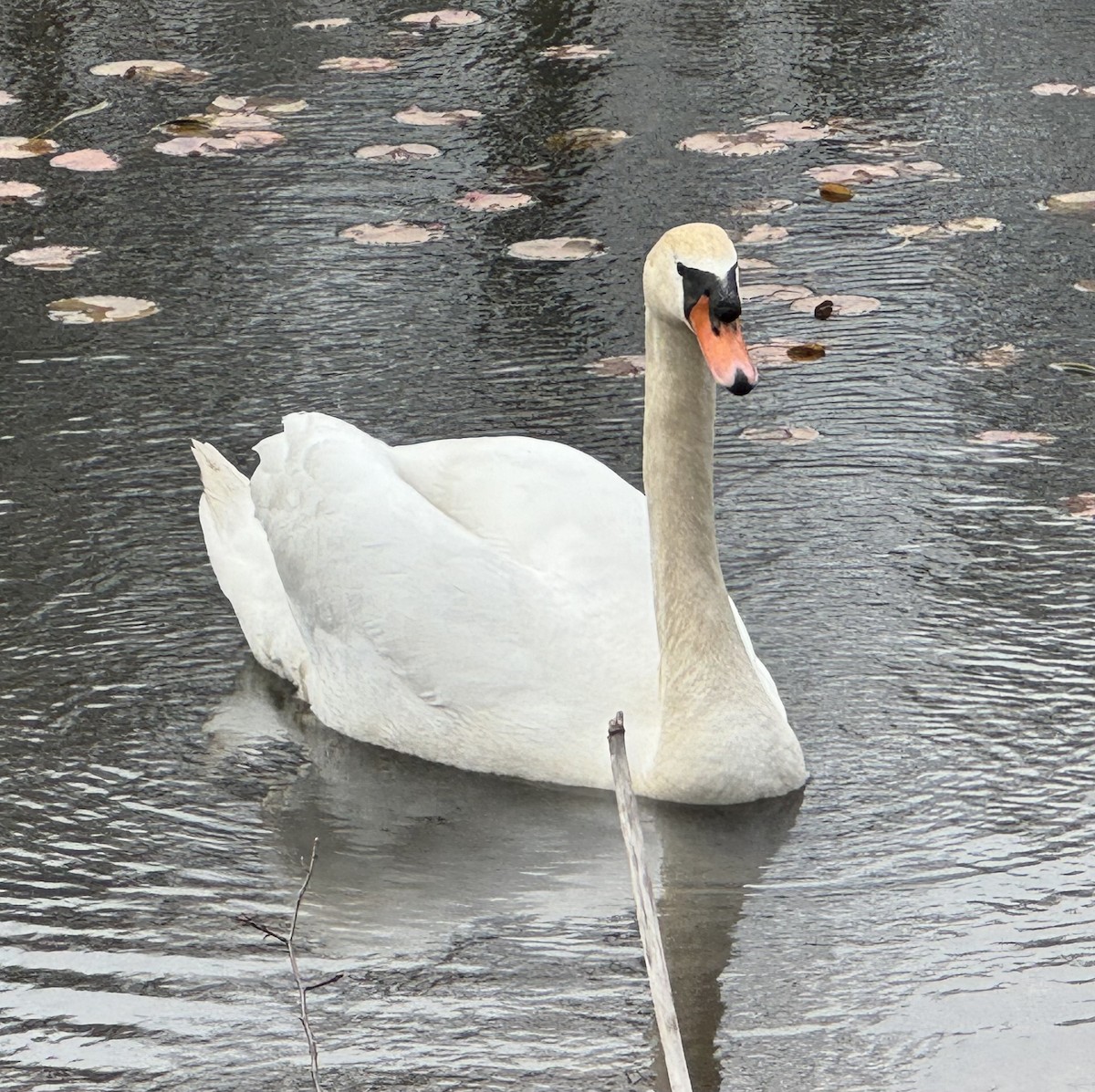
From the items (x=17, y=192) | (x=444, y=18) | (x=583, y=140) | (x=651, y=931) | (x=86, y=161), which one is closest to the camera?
(x=651, y=931)

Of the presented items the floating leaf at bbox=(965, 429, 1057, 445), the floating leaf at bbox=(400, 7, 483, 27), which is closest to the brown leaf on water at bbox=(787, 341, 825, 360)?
the floating leaf at bbox=(965, 429, 1057, 445)

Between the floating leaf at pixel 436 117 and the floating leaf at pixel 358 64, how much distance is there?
77cm

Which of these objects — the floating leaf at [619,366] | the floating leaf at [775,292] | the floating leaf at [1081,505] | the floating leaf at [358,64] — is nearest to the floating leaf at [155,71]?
the floating leaf at [358,64]

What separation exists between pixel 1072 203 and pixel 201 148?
367 cm

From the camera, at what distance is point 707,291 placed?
14.0 ft

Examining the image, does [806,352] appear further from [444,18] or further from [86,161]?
[444,18]

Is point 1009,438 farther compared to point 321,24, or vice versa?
point 321,24

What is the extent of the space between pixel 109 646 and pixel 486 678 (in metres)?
1.13

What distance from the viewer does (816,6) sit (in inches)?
436

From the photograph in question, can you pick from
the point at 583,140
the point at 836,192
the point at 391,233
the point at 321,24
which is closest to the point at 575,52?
the point at 583,140

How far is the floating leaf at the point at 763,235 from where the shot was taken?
8.11 m

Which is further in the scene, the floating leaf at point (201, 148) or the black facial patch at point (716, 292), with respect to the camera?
the floating leaf at point (201, 148)

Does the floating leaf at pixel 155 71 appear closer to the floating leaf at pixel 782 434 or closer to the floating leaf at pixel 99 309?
the floating leaf at pixel 99 309

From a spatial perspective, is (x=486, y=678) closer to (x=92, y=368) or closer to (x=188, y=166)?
(x=92, y=368)
